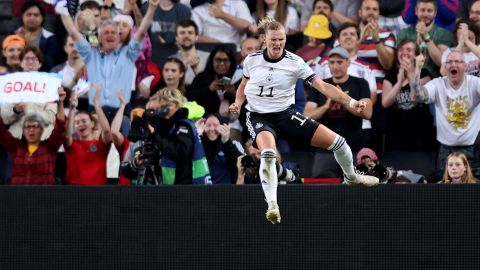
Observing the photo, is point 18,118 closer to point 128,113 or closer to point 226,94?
point 128,113

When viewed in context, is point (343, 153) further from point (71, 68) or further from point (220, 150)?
point (71, 68)

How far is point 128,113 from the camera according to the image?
15703mm

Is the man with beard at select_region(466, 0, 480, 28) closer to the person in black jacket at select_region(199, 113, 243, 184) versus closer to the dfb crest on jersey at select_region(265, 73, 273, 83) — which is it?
the person in black jacket at select_region(199, 113, 243, 184)

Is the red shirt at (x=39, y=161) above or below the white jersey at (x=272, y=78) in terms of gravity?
below

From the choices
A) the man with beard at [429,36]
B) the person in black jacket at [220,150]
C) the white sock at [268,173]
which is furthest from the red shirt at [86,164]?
the man with beard at [429,36]

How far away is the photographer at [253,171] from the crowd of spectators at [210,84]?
0.03 meters

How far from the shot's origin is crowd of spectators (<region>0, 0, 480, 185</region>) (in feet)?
46.4

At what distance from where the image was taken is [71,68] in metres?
16.5

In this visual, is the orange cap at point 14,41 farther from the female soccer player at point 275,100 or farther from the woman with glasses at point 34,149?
the female soccer player at point 275,100

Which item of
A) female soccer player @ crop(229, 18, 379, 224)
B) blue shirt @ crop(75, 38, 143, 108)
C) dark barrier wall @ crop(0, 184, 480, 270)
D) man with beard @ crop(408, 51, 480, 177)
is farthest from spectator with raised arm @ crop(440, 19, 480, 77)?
blue shirt @ crop(75, 38, 143, 108)

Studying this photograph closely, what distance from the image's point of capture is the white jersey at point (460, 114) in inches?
578

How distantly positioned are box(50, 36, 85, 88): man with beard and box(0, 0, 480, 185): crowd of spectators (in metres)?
0.01

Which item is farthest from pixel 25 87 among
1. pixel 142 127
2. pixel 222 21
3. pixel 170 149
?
pixel 222 21

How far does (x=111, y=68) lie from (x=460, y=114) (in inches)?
169
